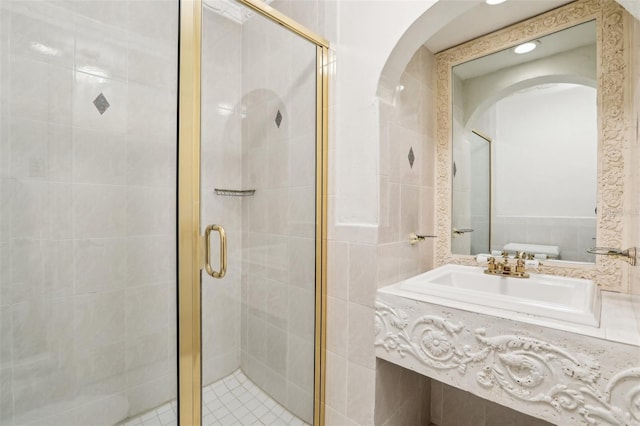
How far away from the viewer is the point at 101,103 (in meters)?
1.17

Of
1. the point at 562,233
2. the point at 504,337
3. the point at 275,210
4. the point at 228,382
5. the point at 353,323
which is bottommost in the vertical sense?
the point at 228,382

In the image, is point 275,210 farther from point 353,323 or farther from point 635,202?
point 635,202

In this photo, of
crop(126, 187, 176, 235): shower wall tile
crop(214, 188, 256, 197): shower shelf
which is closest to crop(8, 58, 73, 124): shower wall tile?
crop(126, 187, 176, 235): shower wall tile

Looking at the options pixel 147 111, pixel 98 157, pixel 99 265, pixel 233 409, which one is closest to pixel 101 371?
pixel 99 265

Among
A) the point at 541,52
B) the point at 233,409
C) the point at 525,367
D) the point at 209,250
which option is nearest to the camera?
the point at 525,367

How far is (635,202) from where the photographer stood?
1.06 metres

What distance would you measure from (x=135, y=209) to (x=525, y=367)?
1500 mm

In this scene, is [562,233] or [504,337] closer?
[504,337]

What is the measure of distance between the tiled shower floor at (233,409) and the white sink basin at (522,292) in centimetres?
79

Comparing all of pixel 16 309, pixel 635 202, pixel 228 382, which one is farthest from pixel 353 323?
pixel 16 309

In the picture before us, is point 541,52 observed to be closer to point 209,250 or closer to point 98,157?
point 209,250

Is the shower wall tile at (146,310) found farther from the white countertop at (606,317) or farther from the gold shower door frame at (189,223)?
the white countertop at (606,317)

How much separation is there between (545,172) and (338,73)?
116 cm

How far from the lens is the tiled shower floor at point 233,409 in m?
1.08
